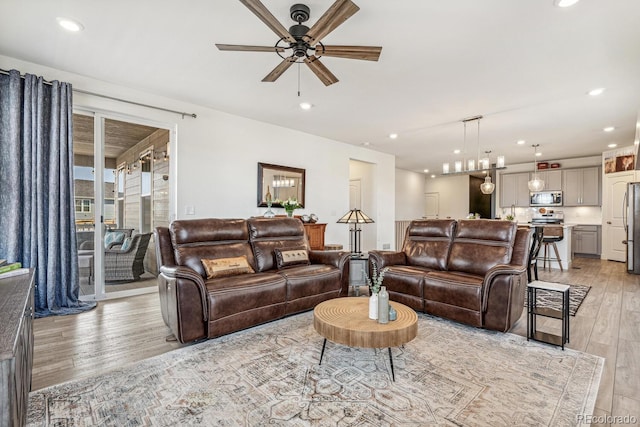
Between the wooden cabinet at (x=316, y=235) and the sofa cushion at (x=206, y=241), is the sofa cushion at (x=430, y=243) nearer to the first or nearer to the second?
the wooden cabinet at (x=316, y=235)

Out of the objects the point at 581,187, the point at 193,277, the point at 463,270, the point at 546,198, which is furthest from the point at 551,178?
the point at 193,277

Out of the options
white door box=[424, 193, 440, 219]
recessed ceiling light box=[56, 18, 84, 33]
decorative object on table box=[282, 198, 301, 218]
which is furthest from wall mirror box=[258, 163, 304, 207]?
white door box=[424, 193, 440, 219]

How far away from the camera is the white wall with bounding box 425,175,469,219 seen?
414 inches

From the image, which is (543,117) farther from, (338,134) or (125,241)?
(125,241)

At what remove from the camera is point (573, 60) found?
10.1ft

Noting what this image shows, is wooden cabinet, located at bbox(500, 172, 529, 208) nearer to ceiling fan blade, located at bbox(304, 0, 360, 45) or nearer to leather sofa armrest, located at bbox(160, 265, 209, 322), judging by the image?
ceiling fan blade, located at bbox(304, 0, 360, 45)

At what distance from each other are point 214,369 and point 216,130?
3.65 m

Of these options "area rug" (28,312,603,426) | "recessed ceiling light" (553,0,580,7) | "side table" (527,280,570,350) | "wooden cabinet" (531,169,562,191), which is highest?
"recessed ceiling light" (553,0,580,7)

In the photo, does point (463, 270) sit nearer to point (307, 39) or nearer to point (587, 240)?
point (307, 39)

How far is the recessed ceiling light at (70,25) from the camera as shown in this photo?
257 centimetres

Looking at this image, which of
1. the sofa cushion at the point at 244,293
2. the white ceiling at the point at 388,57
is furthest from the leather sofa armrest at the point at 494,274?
the white ceiling at the point at 388,57

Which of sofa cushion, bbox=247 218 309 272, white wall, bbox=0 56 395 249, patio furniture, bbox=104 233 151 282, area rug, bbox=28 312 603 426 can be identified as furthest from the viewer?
patio furniture, bbox=104 233 151 282

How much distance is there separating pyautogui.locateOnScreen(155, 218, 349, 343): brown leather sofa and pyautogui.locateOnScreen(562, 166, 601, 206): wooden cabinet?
784cm

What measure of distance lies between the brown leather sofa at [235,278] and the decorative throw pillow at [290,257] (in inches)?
2.4
